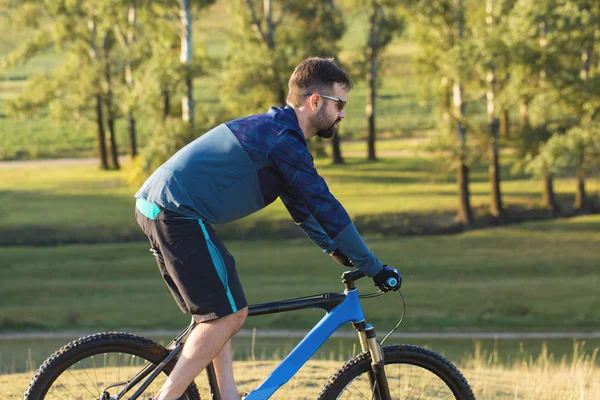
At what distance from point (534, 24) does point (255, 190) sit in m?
26.6

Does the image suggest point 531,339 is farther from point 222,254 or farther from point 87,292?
point 222,254

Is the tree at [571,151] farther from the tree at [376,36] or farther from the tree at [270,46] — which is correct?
the tree at [376,36]

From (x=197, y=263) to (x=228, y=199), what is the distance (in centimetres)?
32

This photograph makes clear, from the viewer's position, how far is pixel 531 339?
1681cm

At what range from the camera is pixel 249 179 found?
4.21 metres

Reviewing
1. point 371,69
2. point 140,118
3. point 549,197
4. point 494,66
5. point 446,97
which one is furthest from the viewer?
point 140,118

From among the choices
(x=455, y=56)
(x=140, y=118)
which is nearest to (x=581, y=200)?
(x=455, y=56)

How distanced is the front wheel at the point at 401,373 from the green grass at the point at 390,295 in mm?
10217

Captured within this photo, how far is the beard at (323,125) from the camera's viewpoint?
14.3 feet

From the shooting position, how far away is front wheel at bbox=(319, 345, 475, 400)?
4613 mm

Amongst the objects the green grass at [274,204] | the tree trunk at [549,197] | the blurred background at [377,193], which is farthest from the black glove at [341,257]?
the tree trunk at [549,197]

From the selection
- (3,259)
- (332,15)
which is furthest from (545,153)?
(332,15)

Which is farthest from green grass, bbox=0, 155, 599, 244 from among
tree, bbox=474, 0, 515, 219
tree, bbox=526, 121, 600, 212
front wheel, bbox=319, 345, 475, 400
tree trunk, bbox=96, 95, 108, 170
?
front wheel, bbox=319, 345, 475, 400

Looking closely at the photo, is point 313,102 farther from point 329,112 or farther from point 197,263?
point 197,263
